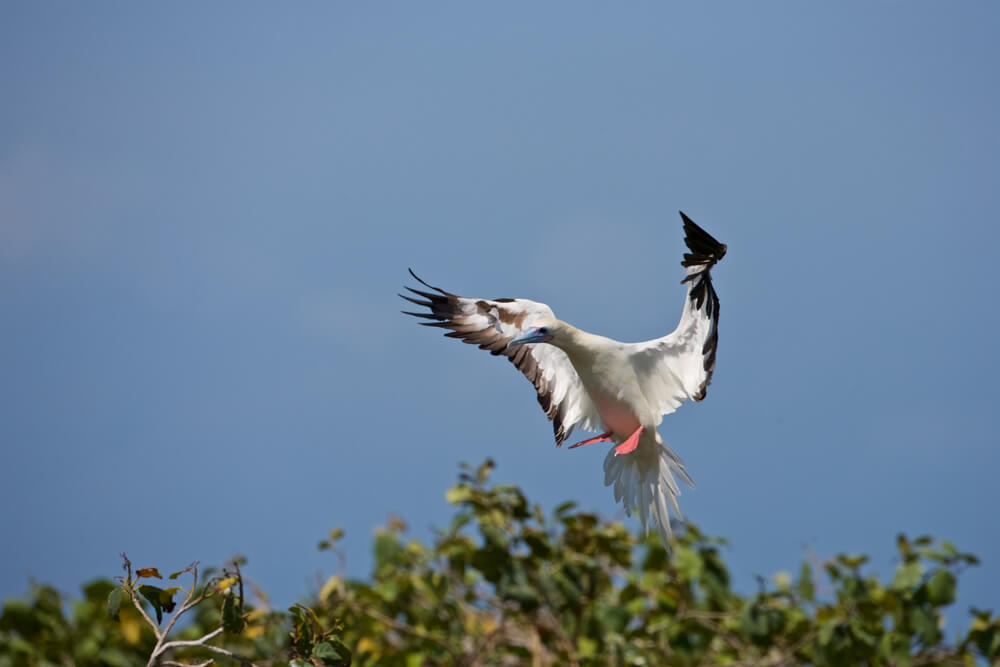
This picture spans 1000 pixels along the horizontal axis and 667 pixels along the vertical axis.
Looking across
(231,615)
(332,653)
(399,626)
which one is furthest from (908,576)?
(231,615)

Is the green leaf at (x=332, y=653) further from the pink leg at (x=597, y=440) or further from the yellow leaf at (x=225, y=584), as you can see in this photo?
the pink leg at (x=597, y=440)

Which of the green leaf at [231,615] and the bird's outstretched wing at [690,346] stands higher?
the bird's outstretched wing at [690,346]

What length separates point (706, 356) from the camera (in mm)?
5637

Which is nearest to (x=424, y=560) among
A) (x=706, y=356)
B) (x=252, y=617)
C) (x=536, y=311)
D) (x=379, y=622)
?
(x=379, y=622)

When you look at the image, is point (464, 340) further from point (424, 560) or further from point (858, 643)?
point (858, 643)

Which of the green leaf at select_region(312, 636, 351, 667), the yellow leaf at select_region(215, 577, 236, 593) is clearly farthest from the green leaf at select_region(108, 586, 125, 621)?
the green leaf at select_region(312, 636, 351, 667)

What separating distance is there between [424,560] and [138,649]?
74.7 inches

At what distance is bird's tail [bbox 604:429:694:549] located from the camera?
19.8 ft

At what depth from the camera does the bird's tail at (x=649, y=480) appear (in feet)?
19.8

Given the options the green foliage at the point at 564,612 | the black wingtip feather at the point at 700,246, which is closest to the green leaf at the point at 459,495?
the green foliage at the point at 564,612

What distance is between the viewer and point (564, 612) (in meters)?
6.18

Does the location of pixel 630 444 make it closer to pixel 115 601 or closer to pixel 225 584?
pixel 225 584

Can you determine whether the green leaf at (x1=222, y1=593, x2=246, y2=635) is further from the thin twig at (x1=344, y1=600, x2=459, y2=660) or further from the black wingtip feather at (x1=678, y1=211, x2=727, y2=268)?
the black wingtip feather at (x1=678, y1=211, x2=727, y2=268)

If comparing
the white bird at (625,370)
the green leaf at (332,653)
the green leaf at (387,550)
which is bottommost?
the green leaf at (332,653)
